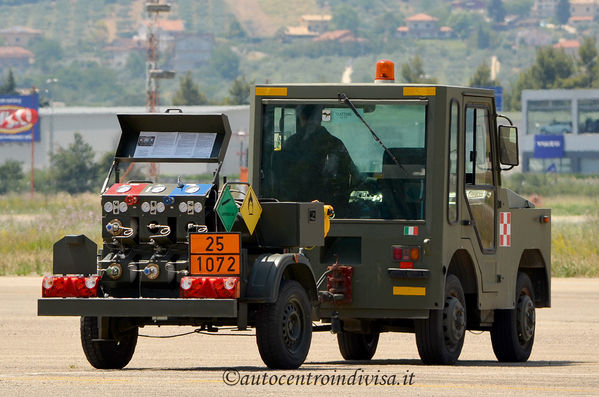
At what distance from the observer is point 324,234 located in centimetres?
1351

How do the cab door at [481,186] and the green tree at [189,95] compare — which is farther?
the green tree at [189,95]

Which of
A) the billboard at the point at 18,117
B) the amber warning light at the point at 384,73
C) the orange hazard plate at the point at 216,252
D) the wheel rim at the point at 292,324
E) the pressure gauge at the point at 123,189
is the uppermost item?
the billboard at the point at 18,117

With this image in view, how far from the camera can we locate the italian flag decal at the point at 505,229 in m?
15.4

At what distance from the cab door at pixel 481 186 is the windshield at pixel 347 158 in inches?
27.2

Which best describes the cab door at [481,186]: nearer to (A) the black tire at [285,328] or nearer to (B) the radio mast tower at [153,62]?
(A) the black tire at [285,328]

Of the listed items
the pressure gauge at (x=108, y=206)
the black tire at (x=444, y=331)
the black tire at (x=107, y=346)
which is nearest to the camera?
the pressure gauge at (x=108, y=206)

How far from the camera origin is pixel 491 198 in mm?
15234

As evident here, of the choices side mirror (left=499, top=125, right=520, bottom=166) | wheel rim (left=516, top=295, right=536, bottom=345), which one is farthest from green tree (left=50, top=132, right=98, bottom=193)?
side mirror (left=499, top=125, right=520, bottom=166)

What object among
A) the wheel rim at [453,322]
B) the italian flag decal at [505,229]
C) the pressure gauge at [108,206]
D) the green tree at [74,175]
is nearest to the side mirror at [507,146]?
the italian flag decal at [505,229]

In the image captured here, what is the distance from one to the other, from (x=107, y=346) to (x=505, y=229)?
14.4ft

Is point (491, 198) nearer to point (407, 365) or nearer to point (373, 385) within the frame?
point (407, 365)

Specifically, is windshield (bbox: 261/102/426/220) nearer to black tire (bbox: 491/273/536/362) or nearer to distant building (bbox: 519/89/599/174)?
black tire (bbox: 491/273/536/362)

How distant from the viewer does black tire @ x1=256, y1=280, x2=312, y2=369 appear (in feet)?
41.1

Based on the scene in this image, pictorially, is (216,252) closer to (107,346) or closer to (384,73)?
(107,346)
